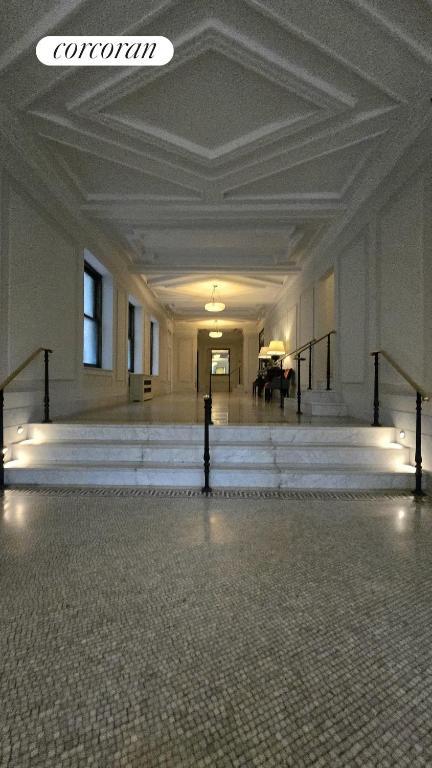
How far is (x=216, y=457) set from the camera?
11.5ft

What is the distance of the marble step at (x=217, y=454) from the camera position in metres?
3.49

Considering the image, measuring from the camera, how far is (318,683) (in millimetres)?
1107

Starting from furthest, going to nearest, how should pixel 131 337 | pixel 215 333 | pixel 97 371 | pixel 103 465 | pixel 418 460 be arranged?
pixel 215 333
pixel 131 337
pixel 97 371
pixel 103 465
pixel 418 460

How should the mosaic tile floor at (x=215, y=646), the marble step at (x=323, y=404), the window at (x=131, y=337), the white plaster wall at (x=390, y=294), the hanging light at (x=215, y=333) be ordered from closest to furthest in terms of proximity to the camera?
the mosaic tile floor at (x=215, y=646), the white plaster wall at (x=390, y=294), the marble step at (x=323, y=404), the window at (x=131, y=337), the hanging light at (x=215, y=333)

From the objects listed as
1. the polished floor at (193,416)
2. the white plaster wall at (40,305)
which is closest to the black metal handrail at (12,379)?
the white plaster wall at (40,305)

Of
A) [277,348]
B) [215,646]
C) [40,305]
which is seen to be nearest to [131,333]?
[277,348]

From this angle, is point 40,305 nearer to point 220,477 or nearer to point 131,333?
point 220,477

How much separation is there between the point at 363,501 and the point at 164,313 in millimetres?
10495

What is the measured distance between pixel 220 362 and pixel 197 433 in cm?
1540

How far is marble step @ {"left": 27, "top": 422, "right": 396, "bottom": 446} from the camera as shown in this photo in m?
3.80

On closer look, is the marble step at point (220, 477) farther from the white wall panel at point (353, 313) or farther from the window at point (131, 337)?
the window at point (131, 337)

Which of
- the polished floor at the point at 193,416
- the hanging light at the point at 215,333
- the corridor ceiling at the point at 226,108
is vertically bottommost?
the polished floor at the point at 193,416

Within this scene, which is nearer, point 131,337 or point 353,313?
point 353,313

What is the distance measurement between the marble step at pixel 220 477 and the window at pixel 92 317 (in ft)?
10.2
